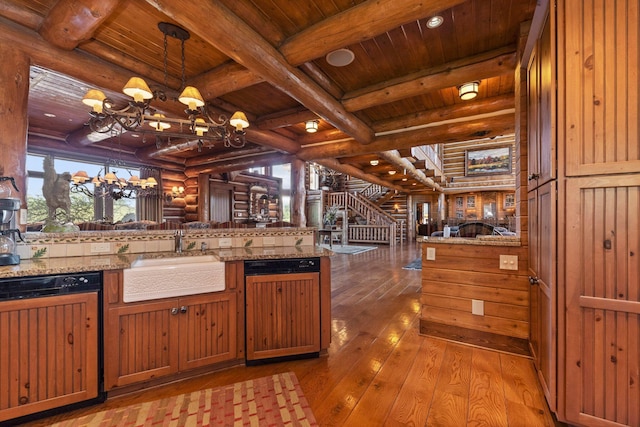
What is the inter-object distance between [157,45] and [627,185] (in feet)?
12.5

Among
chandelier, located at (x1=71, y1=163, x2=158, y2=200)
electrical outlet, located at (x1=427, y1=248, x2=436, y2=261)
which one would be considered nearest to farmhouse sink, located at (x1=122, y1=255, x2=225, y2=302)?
electrical outlet, located at (x1=427, y1=248, x2=436, y2=261)

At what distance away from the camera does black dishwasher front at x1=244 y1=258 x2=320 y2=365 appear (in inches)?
91.4

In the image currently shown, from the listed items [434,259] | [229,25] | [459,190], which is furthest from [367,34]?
[459,190]

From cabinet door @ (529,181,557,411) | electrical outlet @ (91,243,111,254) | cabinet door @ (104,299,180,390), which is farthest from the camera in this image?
electrical outlet @ (91,243,111,254)

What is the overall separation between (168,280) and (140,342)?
471 millimetres

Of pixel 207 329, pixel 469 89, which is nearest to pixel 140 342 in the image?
pixel 207 329

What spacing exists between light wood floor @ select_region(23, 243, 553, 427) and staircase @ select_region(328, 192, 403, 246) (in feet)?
27.4

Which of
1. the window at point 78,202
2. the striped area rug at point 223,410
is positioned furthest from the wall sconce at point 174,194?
the striped area rug at point 223,410

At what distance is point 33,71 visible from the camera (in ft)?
11.1

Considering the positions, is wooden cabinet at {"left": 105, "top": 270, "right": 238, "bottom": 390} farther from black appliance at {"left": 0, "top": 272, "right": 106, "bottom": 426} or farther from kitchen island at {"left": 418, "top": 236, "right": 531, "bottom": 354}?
kitchen island at {"left": 418, "top": 236, "right": 531, "bottom": 354}

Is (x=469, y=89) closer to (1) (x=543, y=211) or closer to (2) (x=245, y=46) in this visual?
(1) (x=543, y=211)

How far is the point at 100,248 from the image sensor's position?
2.30m

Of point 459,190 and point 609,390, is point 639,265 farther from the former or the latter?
point 459,190

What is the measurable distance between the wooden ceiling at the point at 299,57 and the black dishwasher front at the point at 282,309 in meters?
1.85
